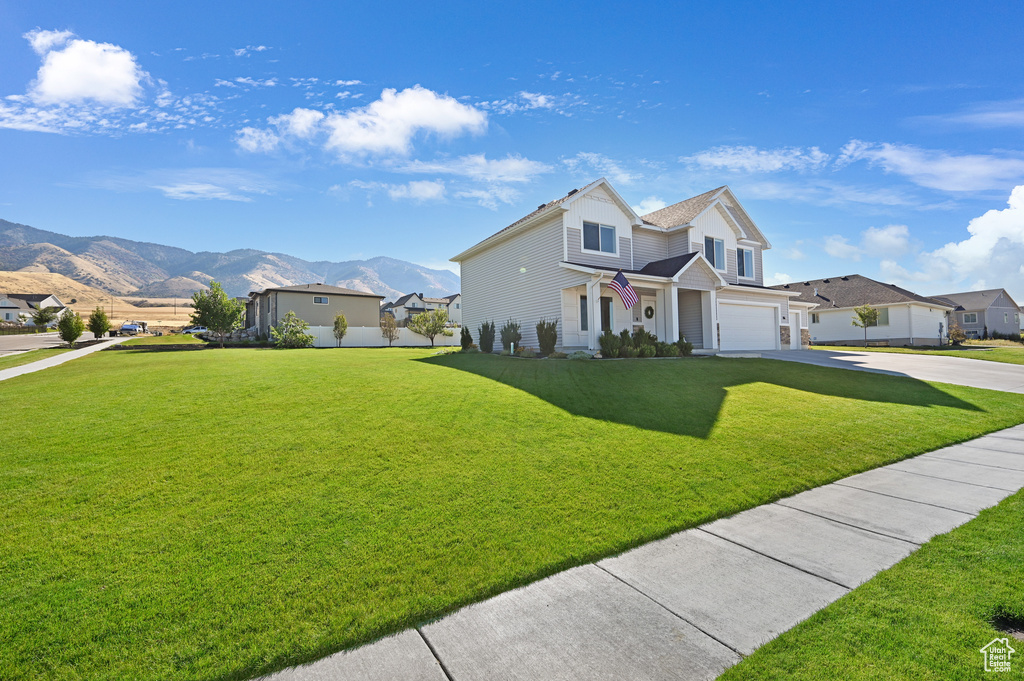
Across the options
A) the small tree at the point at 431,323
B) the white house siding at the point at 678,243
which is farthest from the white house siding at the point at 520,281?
the small tree at the point at 431,323

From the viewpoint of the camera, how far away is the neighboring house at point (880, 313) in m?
34.7

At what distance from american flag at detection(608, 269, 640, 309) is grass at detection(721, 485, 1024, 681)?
13.3m

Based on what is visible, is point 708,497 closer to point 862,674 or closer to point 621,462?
point 621,462

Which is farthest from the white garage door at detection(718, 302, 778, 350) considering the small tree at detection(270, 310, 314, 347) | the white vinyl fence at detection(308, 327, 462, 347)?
the small tree at detection(270, 310, 314, 347)

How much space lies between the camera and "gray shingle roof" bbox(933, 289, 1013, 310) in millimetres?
51281

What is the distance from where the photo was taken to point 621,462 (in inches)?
230

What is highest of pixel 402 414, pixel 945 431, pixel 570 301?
pixel 570 301

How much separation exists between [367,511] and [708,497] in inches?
141

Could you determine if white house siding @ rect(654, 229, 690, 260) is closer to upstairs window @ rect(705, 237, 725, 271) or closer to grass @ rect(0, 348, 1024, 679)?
upstairs window @ rect(705, 237, 725, 271)

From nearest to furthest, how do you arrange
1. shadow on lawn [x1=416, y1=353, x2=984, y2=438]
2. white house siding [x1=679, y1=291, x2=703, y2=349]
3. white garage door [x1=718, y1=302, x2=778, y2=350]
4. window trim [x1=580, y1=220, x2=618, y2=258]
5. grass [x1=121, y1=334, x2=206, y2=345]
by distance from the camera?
shadow on lawn [x1=416, y1=353, x2=984, y2=438]
window trim [x1=580, y1=220, x2=618, y2=258]
white house siding [x1=679, y1=291, x2=703, y2=349]
white garage door [x1=718, y1=302, x2=778, y2=350]
grass [x1=121, y1=334, x2=206, y2=345]

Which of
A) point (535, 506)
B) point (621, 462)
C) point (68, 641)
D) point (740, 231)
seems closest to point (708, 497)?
point (621, 462)

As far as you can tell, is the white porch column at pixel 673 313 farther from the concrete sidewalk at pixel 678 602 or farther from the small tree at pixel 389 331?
the small tree at pixel 389 331

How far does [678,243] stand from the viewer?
2314 centimetres

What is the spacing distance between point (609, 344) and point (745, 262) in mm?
14182
